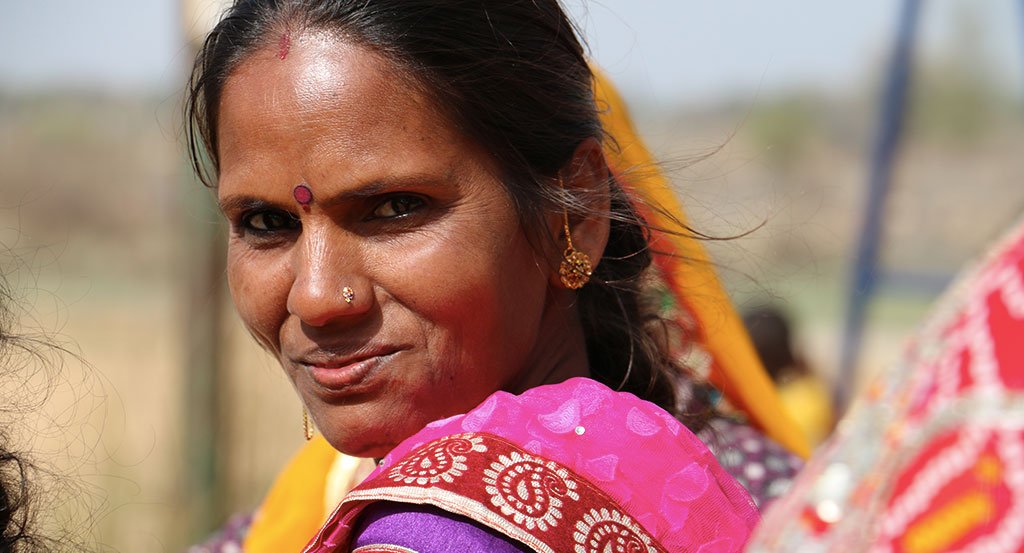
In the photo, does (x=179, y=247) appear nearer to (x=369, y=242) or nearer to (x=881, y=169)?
(x=881, y=169)

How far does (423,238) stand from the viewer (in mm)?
1667

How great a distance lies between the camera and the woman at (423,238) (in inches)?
61.7

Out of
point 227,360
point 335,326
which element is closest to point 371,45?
point 335,326

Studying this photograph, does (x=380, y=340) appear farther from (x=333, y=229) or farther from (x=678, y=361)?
(x=678, y=361)

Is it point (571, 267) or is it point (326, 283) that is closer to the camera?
point (326, 283)

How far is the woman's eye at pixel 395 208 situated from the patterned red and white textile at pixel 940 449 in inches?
36.7

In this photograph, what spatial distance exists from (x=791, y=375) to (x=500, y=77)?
17.5 feet

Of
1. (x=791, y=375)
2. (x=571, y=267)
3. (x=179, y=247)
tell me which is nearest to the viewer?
(x=571, y=267)

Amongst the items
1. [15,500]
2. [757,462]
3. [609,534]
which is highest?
[15,500]


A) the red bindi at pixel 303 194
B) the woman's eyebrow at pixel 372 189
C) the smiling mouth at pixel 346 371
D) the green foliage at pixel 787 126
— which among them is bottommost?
the green foliage at pixel 787 126

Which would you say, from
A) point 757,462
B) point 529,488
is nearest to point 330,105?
point 529,488

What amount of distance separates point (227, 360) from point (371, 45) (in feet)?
15.2

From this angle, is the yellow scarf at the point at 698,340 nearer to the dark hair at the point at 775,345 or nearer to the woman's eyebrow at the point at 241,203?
the woman's eyebrow at the point at 241,203

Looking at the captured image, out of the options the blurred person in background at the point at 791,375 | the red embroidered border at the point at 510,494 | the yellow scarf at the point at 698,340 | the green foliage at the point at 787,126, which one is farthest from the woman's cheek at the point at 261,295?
the green foliage at the point at 787,126
